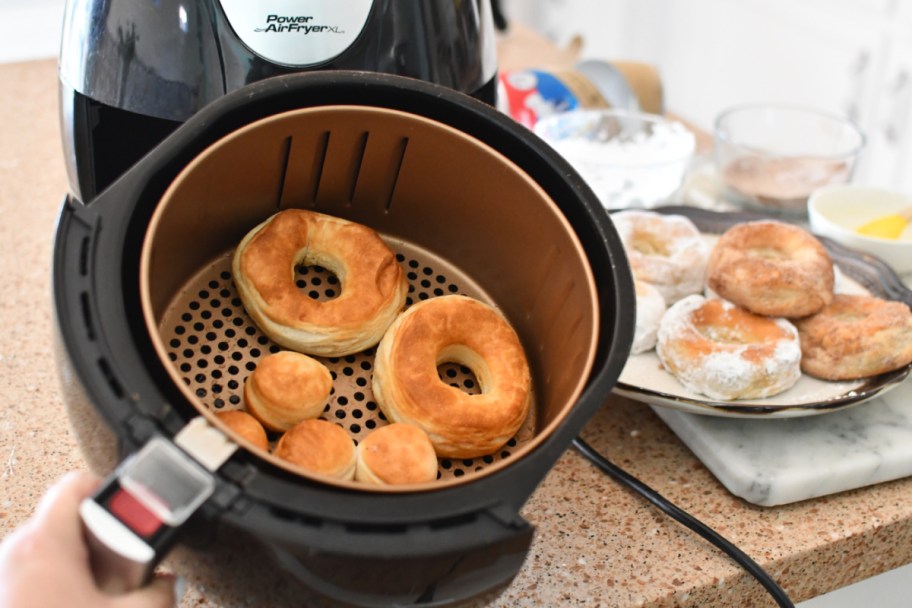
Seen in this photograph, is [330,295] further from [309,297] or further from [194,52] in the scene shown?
[194,52]

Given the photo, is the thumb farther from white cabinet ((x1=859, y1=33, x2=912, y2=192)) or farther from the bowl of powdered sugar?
white cabinet ((x1=859, y1=33, x2=912, y2=192))

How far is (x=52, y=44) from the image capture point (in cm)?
135

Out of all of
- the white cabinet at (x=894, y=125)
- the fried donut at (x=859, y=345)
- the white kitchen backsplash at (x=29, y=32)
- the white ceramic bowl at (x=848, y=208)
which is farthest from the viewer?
the white cabinet at (x=894, y=125)

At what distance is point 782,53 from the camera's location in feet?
6.70

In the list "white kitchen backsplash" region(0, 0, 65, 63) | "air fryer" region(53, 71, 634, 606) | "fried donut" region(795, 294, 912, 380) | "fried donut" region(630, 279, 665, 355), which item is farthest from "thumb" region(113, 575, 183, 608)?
"white kitchen backsplash" region(0, 0, 65, 63)

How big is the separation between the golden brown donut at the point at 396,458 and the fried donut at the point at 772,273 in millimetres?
384

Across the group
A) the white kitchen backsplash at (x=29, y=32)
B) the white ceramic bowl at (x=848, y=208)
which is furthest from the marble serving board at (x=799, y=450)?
the white kitchen backsplash at (x=29, y=32)

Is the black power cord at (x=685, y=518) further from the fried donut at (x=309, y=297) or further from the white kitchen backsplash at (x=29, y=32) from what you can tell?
the white kitchen backsplash at (x=29, y=32)

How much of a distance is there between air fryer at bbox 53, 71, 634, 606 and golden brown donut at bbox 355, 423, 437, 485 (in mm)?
27

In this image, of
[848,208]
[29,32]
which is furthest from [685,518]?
[29,32]

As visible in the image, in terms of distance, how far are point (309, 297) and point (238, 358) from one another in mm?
60

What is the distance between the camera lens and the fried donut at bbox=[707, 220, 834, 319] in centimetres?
71

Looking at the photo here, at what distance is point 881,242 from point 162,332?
0.69m

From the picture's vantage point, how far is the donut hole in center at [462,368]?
53 centimetres
